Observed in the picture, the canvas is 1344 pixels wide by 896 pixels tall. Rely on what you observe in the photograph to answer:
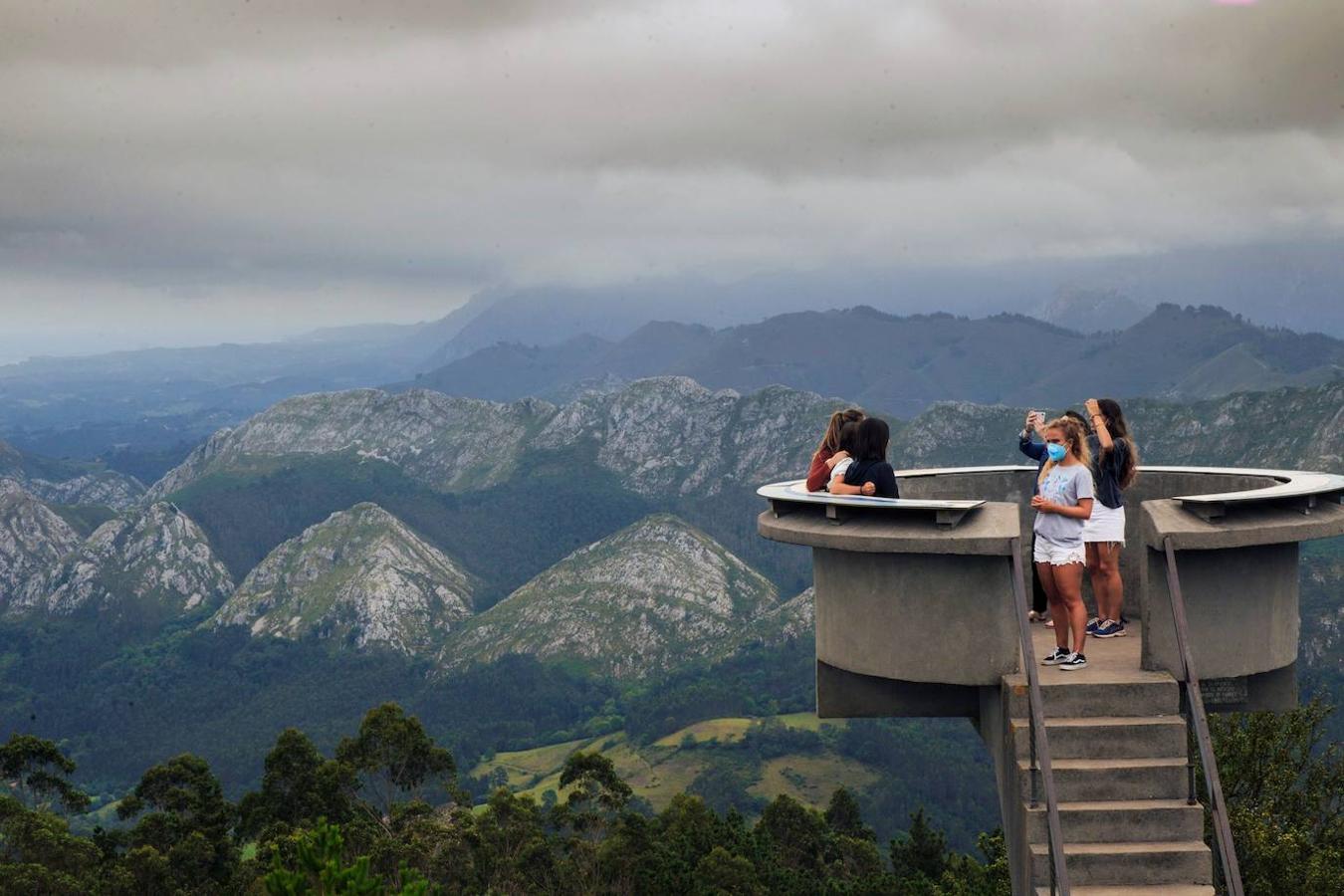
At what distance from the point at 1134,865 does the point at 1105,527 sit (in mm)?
4422

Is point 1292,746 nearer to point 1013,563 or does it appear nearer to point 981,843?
point 1013,563

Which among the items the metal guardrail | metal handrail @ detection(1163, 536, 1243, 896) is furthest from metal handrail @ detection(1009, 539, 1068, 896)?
metal handrail @ detection(1163, 536, 1243, 896)

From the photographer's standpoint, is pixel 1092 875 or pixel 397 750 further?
pixel 397 750

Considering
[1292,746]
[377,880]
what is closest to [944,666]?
[377,880]

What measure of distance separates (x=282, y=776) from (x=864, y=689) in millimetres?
54774

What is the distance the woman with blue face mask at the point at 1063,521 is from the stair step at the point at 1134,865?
248 centimetres

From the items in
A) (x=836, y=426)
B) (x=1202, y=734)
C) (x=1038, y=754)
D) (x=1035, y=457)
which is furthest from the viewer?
(x=1035, y=457)

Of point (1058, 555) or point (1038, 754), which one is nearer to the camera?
point (1038, 754)

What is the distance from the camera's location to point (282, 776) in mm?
61188

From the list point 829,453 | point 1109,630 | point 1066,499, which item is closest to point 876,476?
point 829,453

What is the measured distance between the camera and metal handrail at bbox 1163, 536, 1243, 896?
8.94 m

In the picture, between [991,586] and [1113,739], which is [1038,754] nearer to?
[1113,739]

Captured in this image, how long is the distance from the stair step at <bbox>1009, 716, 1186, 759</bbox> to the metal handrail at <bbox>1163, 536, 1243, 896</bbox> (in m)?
0.23

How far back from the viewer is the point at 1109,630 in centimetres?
1330
